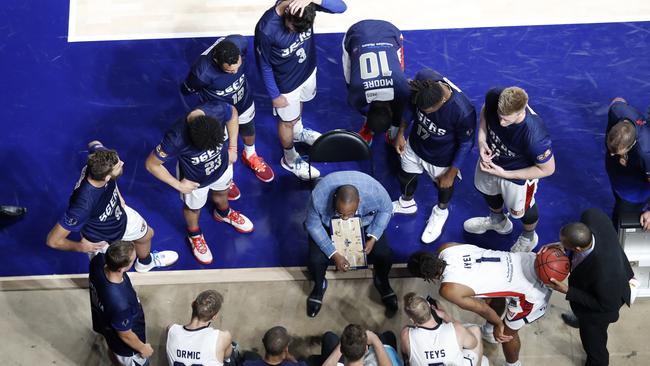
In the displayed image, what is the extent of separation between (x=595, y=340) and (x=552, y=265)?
2.60 feet

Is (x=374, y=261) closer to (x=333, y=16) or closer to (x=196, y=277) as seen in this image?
(x=196, y=277)

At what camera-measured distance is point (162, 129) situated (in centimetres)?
763

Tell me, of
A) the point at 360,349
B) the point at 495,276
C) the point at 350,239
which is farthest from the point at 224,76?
the point at 495,276

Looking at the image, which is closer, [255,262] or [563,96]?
[255,262]

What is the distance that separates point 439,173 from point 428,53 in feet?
6.66

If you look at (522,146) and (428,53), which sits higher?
(522,146)

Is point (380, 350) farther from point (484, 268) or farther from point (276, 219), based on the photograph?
point (276, 219)

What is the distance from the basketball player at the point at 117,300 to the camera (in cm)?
510

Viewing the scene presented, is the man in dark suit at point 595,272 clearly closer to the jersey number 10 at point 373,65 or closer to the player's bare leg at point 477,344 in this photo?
the player's bare leg at point 477,344

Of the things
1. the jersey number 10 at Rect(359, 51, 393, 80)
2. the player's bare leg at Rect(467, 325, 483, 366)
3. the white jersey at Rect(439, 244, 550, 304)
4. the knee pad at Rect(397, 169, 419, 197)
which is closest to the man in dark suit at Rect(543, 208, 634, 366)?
the white jersey at Rect(439, 244, 550, 304)

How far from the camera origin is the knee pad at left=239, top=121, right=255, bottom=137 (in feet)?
22.8

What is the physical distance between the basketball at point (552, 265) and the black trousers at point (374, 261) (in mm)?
1310

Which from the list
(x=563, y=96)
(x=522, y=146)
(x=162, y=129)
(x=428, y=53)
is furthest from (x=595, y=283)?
(x=162, y=129)

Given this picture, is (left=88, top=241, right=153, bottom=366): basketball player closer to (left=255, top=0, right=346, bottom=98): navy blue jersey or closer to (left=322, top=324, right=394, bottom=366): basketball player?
(left=322, top=324, right=394, bottom=366): basketball player
